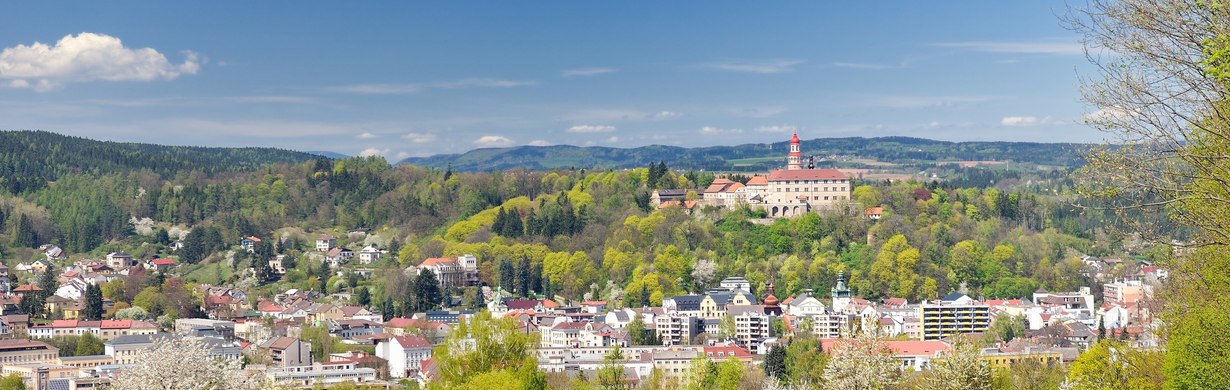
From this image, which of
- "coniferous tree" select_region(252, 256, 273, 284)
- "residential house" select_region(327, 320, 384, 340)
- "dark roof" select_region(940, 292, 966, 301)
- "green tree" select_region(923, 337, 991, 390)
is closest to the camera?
"green tree" select_region(923, 337, 991, 390)

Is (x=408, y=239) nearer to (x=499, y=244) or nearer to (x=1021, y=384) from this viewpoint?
(x=499, y=244)

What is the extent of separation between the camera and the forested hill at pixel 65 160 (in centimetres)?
12325

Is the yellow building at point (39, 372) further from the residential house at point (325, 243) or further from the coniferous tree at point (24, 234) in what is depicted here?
the coniferous tree at point (24, 234)

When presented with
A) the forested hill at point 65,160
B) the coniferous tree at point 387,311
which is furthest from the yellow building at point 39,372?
the forested hill at point 65,160

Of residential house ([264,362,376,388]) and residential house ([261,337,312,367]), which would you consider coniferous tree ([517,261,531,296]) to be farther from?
residential house ([264,362,376,388])

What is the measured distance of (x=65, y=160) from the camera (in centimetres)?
12938

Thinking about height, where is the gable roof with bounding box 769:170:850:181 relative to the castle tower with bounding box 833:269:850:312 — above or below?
above

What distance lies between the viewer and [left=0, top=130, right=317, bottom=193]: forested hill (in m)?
123

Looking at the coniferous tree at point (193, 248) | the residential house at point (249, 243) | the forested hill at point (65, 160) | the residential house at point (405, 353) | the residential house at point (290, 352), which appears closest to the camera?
the residential house at point (405, 353)

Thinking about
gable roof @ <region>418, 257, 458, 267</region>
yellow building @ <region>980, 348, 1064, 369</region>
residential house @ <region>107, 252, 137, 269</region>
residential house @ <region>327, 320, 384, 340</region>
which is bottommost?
residential house @ <region>327, 320, 384, 340</region>

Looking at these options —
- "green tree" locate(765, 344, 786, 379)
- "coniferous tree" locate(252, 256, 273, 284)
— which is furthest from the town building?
"coniferous tree" locate(252, 256, 273, 284)

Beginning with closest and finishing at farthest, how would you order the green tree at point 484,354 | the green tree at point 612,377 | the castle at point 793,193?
the green tree at point 484,354, the green tree at point 612,377, the castle at point 793,193

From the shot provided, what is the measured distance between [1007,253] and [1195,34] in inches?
2601

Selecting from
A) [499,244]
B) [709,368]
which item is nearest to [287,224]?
[499,244]
